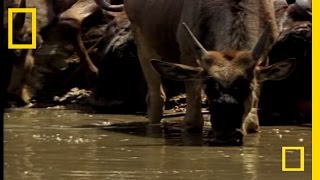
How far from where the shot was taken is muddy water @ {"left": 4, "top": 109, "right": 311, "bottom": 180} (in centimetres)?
761

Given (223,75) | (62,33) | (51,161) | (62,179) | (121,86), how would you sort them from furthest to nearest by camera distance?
(62,33) → (121,86) → (223,75) → (51,161) → (62,179)

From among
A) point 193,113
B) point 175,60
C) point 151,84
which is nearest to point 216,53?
point 193,113

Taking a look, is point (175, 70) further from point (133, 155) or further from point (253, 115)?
point (253, 115)

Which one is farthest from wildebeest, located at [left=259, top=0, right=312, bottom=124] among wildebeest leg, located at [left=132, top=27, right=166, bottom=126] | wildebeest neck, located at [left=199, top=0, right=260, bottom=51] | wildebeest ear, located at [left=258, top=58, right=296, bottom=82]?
wildebeest ear, located at [left=258, top=58, right=296, bottom=82]

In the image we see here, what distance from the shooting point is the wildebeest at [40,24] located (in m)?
14.1

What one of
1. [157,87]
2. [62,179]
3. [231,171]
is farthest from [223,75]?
[157,87]

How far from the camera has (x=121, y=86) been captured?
1360 cm

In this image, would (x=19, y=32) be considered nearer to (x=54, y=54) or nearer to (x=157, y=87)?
(x=54, y=54)

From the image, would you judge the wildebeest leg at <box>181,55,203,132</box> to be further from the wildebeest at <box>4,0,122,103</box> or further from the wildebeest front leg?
the wildebeest at <box>4,0,122,103</box>

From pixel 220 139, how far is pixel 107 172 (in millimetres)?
1748

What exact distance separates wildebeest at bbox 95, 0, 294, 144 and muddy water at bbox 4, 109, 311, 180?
34cm

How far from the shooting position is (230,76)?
8891 millimetres

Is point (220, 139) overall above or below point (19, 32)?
below

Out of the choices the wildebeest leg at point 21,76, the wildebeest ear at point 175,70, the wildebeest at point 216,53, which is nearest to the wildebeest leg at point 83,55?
the wildebeest leg at point 21,76
